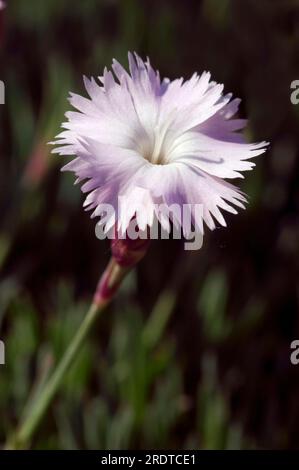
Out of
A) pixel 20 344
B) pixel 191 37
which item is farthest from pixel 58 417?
pixel 191 37

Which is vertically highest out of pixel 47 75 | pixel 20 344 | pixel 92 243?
pixel 47 75

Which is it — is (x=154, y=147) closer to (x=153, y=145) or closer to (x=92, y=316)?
(x=153, y=145)

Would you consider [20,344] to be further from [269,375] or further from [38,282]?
[269,375]

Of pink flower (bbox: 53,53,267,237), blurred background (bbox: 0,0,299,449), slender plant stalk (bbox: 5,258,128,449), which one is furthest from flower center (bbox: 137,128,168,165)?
blurred background (bbox: 0,0,299,449)

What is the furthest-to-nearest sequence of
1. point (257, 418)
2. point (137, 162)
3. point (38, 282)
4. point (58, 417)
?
point (38, 282)
point (257, 418)
point (58, 417)
point (137, 162)

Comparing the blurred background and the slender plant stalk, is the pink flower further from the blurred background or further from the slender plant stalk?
the blurred background
